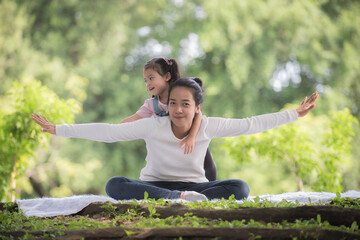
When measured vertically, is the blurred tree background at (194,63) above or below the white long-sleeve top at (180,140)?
above

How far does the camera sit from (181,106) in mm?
2752

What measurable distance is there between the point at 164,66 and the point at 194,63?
693cm

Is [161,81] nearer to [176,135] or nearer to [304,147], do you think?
[176,135]

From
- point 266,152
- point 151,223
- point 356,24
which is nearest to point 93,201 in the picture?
point 151,223

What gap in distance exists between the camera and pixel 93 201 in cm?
237

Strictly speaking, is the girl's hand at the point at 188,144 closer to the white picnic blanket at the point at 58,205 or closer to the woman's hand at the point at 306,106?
the white picnic blanket at the point at 58,205

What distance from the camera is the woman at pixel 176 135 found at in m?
2.70

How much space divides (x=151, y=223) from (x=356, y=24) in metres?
8.93

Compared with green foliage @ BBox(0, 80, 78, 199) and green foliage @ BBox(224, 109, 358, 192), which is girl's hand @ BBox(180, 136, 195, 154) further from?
green foliage @ BBox(224, 109, 358, 192)

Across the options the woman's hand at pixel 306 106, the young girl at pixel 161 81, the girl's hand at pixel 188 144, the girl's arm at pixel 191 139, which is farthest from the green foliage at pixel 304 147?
the girl's hand at pixel 188 144

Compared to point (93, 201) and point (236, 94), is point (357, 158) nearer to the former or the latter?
point (236, 94)

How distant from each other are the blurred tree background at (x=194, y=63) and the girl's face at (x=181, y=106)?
588 cm

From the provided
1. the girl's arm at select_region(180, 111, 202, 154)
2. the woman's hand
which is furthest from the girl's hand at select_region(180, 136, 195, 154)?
the woman's hand

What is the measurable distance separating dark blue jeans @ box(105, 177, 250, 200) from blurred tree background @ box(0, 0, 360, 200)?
19.1 feet
